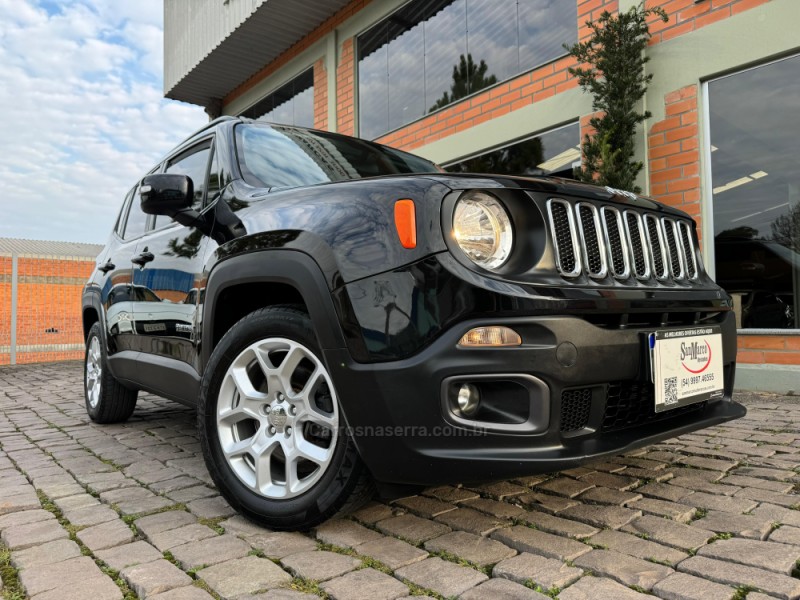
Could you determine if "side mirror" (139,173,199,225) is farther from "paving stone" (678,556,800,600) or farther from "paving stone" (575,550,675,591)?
"paving stone" (678,556,800,600)

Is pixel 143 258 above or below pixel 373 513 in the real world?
above

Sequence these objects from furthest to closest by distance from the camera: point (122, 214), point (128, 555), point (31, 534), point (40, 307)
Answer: point (40, 307) < point (122, 214) < point (31, 534) < point (128, 555)

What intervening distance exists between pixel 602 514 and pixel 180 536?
158 centimetres

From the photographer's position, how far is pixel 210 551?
6.82 ft

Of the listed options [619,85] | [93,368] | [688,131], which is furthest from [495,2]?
[93,368]

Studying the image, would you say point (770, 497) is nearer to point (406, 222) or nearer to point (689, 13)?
point (406, 222)

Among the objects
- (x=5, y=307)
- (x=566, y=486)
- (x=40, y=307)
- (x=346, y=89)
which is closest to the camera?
(x=566, y=486)

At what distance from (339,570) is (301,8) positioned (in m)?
9.95

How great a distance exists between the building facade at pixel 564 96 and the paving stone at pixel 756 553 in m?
3.61

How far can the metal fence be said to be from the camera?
38.5ft

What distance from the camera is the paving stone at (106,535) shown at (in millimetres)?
2162

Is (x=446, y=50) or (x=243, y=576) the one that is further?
(x=446, y=50)

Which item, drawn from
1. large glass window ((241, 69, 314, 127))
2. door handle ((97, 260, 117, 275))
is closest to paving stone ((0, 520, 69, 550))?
door handle ((97, 260, 117, 275))

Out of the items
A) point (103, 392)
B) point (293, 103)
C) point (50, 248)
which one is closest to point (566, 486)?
point (103, 392)
